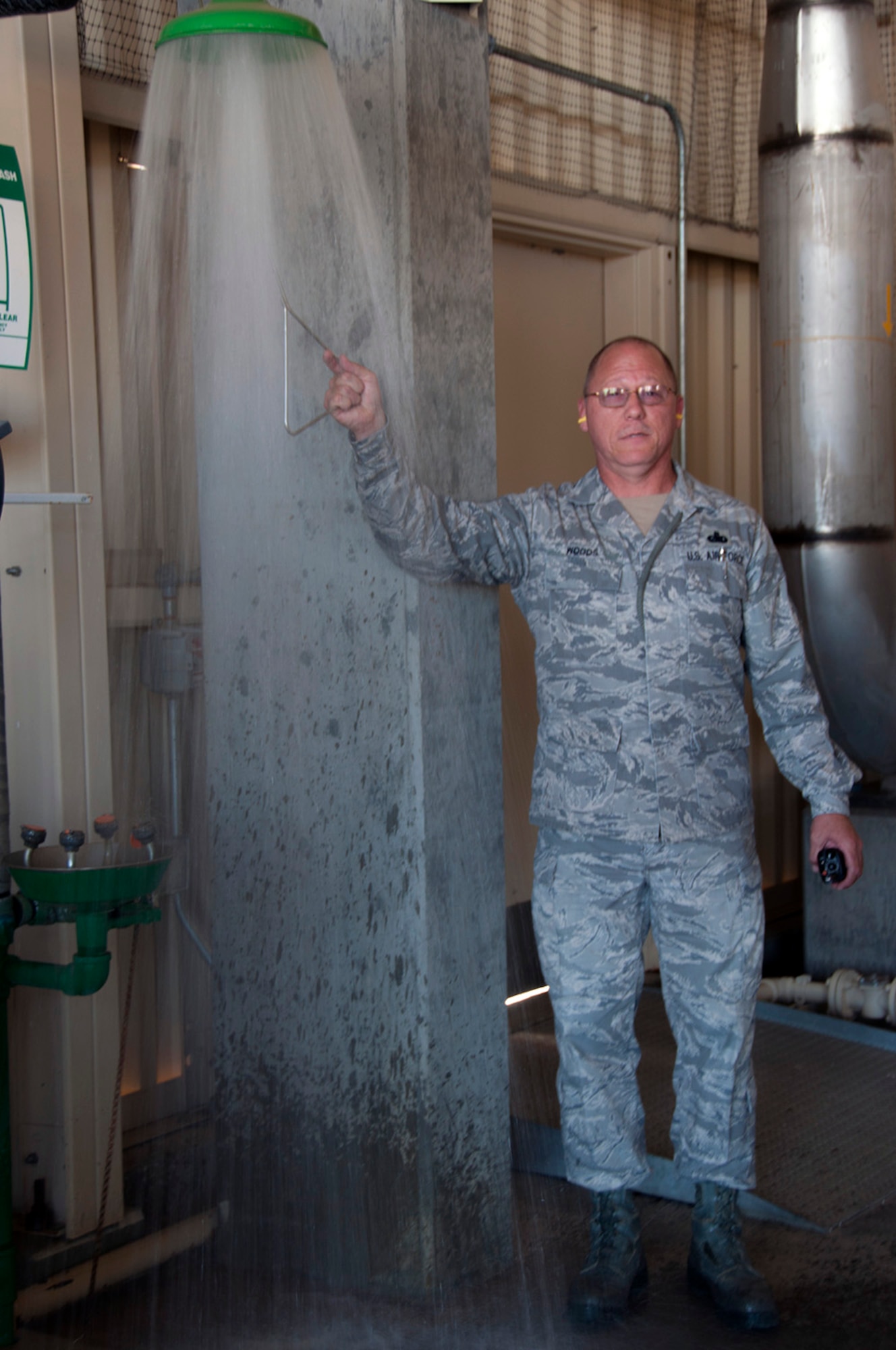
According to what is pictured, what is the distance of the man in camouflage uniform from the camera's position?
256cm

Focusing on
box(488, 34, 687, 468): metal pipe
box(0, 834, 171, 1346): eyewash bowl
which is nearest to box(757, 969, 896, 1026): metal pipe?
box(488, 34, 687, 468): metal pipe

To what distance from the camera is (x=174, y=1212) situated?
2980 mm

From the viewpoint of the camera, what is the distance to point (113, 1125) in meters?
2.86

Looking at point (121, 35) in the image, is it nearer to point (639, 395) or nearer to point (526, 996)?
point (639, 395)

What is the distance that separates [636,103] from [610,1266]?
369cm

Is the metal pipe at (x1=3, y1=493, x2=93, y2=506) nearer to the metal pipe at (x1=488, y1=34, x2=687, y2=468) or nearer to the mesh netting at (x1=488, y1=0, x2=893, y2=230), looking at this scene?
the mesh netting at (x1=488, y1=0, x2=893, y2=230)

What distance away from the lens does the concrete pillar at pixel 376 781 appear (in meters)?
2.54

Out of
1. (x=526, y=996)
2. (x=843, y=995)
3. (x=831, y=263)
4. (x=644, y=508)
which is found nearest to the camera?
(x=644, y=508)

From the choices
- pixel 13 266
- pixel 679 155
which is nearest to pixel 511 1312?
pixel 13 266

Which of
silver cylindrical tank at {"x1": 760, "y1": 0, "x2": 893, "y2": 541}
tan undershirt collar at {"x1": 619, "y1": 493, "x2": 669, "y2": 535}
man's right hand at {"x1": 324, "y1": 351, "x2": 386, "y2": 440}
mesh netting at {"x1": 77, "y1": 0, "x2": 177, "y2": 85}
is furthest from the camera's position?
silver cylindrical tank at {"x1": 760, "y1": 0, "x2": 893, "y2": 541}

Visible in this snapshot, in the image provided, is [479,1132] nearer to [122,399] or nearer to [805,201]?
[122,399]

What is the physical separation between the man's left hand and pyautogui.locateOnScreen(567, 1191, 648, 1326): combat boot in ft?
2.49

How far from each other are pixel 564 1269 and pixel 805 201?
9.51 ft

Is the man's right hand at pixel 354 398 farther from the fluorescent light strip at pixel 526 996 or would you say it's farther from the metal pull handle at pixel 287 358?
the fluorescent light strip at pixel 526 996
